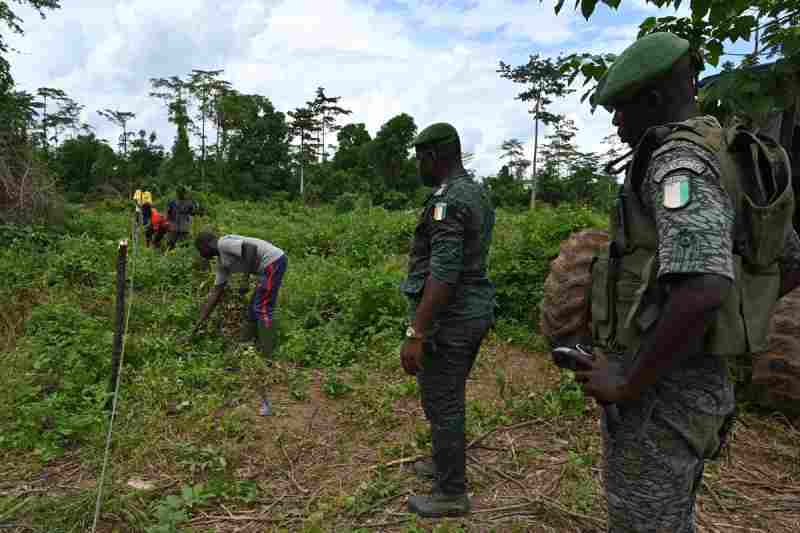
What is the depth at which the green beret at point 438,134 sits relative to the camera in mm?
2639

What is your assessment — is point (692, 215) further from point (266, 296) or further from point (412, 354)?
point (266, 296)

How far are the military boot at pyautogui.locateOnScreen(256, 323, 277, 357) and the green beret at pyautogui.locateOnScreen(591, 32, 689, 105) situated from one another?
13.9 ft

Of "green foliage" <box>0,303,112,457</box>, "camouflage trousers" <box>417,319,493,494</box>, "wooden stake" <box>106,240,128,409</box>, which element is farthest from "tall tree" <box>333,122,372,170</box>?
"camouflage trousers" <box>417,319,493,494</box>

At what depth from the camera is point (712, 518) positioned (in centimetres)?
279

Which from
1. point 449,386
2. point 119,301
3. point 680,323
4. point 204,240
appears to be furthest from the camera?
point 204,240

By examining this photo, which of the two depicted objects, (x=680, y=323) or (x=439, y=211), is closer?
(x=680, y=323)

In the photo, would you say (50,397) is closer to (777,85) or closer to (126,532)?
(126,532)

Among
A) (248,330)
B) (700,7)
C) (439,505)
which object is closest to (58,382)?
(248,330)

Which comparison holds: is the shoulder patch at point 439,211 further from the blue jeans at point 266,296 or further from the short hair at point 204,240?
the short hair at point 204,240

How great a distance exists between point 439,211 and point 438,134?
41cm

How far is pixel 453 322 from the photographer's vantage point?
8.67 ft

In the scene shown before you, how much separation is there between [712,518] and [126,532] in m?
2.90

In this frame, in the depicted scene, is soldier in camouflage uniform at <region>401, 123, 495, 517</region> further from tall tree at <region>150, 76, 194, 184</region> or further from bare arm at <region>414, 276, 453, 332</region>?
tall tree at <region>150, 76, 194, 184</region>

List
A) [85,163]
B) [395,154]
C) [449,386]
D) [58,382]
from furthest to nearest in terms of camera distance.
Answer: [85,163]
[395,154]
[58,382]
[449,386]
